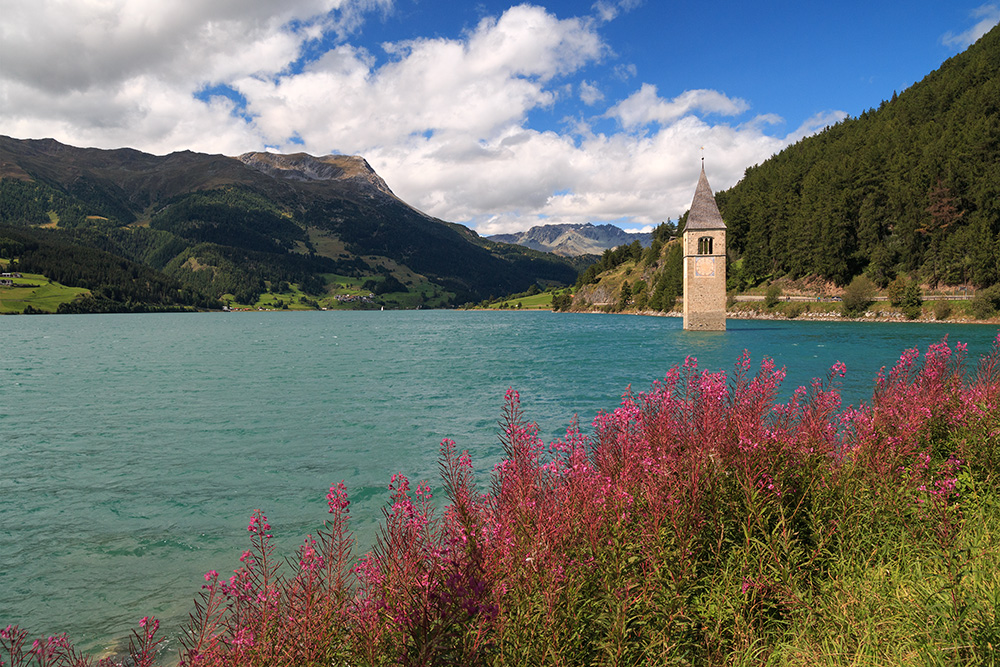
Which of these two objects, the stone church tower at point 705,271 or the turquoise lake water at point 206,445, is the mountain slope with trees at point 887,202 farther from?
the turquoise lake water at point 206,445

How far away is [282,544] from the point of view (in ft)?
39.4

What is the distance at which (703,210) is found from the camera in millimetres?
88562

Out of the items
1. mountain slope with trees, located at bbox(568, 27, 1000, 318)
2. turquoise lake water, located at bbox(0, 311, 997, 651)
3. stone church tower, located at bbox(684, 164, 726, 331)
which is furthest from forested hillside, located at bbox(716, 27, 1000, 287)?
turquoise lake water, located at bbox(0, 311, 997, 651)

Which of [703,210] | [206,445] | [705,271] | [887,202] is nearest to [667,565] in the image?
[206,445]

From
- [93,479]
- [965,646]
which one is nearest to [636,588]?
[965,646]

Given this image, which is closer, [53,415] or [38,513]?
[38,513]

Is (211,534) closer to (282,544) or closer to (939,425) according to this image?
(282,544)

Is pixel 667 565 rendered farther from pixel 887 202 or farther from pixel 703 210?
pixel 887 202

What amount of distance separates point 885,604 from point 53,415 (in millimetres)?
35831

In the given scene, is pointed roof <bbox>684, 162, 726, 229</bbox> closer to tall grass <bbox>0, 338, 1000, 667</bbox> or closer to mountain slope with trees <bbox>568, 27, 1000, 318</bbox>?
mountain slope with trees <bbox>568, 27, 1000, 318</bbox>

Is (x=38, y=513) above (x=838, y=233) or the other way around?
the other way around

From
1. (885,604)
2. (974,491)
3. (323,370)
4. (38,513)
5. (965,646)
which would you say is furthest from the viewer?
(323,370)

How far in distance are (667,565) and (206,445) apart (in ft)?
70.4

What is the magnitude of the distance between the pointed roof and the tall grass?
86.3 m
